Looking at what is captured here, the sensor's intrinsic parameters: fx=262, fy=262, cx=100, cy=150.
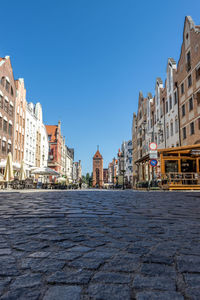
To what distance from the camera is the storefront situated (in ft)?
64.0

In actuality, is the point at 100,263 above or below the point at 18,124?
below

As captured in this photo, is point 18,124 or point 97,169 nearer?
point 18,124

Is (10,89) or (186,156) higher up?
(10,89)

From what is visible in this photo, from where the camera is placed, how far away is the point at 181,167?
2291 cm

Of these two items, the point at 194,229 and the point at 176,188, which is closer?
the point at 194,229

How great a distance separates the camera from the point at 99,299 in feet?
4.69

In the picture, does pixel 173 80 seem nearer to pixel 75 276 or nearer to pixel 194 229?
pixel 194 229

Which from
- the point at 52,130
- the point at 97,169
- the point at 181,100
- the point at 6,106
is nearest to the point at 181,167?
the point at 181,100

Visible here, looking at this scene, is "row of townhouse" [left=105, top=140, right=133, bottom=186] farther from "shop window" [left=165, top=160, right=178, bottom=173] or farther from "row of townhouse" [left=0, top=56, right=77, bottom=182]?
"shop window" [left=165, top=160, right=178, bottom=173]

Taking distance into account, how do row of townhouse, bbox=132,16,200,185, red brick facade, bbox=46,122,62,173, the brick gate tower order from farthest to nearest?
the brick gate tower < red brick facade, bbox=46,122,62,173 < row of townhouse, bbox=132,16,200,185

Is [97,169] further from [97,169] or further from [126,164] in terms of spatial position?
[126,164]

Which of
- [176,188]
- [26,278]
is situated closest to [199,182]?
[176,188]

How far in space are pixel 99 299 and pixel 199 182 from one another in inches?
782

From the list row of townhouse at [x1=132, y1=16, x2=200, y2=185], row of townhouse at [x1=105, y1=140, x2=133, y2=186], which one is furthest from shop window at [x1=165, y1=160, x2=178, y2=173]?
row of townhouse at [x1=105, y1=140, x2=133, y2=186]
